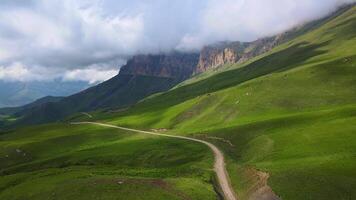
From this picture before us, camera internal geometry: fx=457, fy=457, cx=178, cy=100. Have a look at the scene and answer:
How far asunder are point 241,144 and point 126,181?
52.3m

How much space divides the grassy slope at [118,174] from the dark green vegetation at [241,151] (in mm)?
209

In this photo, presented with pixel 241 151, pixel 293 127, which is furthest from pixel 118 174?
pixel 293 127

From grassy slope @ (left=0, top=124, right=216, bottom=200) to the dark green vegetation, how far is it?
209mm

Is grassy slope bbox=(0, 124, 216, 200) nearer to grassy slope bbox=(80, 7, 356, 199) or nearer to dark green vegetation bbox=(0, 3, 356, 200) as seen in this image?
dark green vegetation bbox=(0, 3, 356, 200)

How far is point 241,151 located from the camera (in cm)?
10669

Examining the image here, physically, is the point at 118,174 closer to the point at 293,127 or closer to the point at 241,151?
the point at 241,151

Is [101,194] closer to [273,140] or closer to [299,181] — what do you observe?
[299,181]

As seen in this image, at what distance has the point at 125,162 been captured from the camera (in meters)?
118

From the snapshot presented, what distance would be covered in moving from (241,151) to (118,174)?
3834cm

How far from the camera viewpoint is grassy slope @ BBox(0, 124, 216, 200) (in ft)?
209

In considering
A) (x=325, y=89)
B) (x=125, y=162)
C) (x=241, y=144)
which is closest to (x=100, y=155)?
(x=125, y=162)

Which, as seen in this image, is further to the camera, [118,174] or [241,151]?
[241,151]

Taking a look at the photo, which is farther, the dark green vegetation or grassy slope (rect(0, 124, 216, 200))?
the dark green vegetation

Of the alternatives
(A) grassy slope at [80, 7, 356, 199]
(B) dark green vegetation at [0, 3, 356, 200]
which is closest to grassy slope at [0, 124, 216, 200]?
(B) dark green vegetation at [0, 3, 356, 200]
